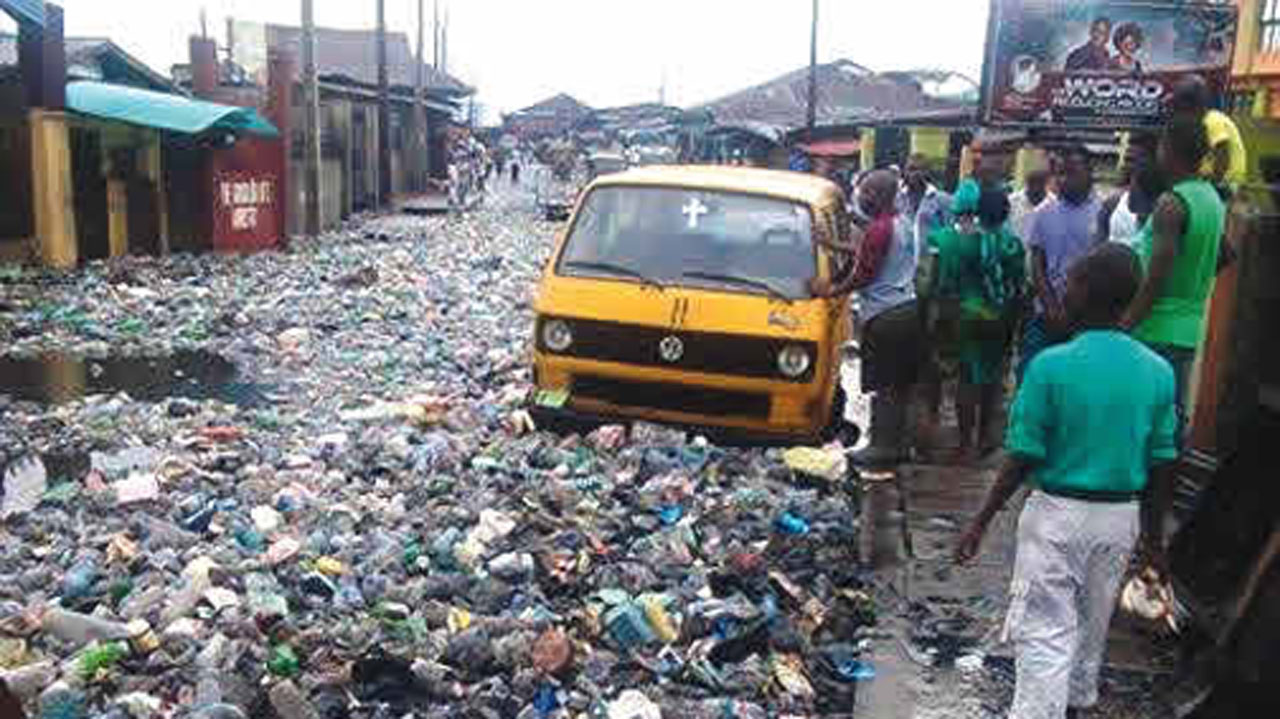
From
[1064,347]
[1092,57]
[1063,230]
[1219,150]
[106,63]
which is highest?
[106,63]

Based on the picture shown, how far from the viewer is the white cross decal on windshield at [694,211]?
7832 millimetres

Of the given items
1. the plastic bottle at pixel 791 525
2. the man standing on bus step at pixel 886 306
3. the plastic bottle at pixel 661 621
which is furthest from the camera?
the man standing on bus step at pixel 886 306

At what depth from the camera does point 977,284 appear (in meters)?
7.42

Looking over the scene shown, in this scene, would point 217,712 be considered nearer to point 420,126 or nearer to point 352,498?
point 352,498

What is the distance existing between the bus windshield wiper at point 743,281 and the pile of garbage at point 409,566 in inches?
36.5

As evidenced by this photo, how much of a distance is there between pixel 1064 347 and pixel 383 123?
108ft

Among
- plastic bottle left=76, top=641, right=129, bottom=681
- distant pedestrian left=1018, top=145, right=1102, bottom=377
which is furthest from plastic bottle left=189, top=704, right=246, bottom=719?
distant pedestrian left=1018, top=145, right=1102, bottom=377

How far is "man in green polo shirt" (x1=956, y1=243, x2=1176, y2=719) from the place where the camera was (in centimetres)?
359

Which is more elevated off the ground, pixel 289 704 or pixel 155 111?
pixel 155 111

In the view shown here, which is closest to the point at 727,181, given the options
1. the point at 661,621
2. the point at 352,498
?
the point at 352,498

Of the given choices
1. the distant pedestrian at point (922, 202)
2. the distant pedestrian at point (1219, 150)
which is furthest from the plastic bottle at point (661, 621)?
the distant pedestrian at point (922, 202)

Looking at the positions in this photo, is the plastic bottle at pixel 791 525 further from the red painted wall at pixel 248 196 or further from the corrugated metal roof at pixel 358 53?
the corrugated metal roof at pixel 358 53

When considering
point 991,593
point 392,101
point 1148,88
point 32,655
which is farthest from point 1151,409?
point 392,101

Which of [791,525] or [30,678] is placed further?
[791,525]
